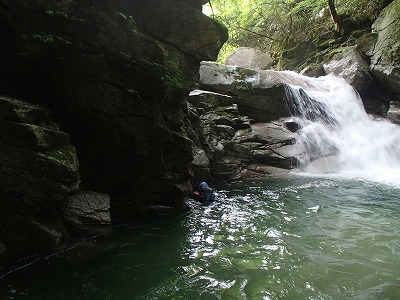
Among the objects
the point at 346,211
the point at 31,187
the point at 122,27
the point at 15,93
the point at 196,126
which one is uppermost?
the point at 122,27

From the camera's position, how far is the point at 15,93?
555 centimetres

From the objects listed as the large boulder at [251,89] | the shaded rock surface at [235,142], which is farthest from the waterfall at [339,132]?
the shaded rock surface at [235,142]

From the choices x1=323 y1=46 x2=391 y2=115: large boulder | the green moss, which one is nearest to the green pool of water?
the green moss

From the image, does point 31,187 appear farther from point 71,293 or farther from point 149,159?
point 149,159

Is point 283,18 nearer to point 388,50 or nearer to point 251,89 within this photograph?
point 388,50

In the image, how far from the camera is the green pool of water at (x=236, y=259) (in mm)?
4266

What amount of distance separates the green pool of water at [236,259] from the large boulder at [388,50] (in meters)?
9.87

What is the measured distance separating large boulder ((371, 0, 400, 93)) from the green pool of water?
9.87 metres

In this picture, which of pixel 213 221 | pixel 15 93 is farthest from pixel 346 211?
pixel 15 93

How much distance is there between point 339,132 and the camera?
1492cm

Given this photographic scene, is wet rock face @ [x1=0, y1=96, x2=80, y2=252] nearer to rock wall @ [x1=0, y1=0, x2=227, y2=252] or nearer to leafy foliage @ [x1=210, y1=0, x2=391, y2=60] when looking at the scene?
rock wall @ [x1=0, y1=0, x2=227, y2=252]

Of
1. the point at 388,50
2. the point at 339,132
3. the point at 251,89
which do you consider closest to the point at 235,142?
the point at 251,89

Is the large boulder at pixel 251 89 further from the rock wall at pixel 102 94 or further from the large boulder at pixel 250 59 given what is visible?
the large boulder at pixel 250 59

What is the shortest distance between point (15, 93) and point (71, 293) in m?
3.80
